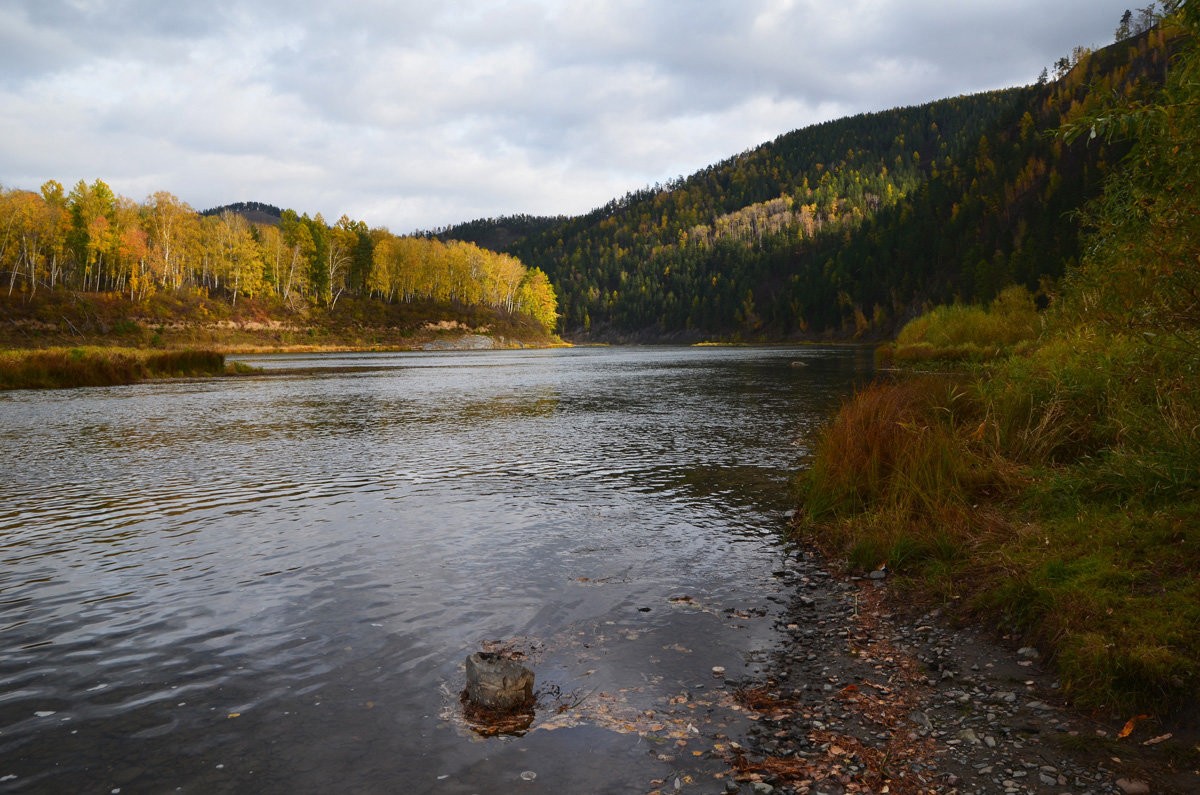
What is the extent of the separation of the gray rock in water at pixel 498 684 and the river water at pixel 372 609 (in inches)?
9.8

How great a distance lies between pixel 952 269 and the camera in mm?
131500

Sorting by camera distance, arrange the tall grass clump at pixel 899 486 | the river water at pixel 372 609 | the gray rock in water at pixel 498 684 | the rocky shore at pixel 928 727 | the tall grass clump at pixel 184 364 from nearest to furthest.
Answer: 1. the rocky shore at pixel 928 727
2. the river water at pixel 372 609
3. the gray rock in water at pixel 498 684
4. the tall grass clump at pixel 899 486
5. the tall grass clump at pixel 184 364

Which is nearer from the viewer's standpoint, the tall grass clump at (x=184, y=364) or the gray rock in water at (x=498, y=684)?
the gray rock in water at (x=498, y=684)

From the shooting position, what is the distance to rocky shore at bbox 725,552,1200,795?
5.11 metres

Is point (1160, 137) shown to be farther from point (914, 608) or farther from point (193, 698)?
point (193, 698)

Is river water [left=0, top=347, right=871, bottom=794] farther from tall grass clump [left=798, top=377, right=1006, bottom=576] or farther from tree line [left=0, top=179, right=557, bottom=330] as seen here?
tree line [left=0, top=179, right=557, bottom=330]

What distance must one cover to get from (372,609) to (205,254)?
12989 centimetres

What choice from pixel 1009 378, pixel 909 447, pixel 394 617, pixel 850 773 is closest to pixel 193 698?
pixel 394 617

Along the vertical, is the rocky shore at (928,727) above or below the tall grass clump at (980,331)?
below

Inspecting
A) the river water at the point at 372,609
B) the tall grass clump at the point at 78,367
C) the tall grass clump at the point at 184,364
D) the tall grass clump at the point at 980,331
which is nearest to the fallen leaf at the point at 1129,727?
the river water at the point at 372,609

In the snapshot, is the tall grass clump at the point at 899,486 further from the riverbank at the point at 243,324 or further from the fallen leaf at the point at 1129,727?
the riverbank at the point at 243,324

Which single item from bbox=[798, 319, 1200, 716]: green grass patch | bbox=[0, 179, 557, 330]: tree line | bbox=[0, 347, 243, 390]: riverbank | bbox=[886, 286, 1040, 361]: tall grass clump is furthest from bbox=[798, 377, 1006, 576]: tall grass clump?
bbox=[0, 179, 557, 330]: tree line

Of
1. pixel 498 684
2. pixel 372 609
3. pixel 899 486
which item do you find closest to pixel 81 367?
pixel 372 609

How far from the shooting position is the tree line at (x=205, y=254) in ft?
322
